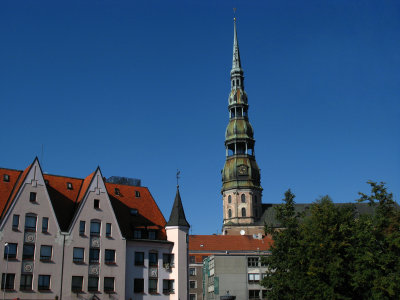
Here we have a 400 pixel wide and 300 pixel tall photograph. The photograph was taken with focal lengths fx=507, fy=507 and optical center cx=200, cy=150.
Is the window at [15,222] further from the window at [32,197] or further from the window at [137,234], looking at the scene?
the window at [137,234]

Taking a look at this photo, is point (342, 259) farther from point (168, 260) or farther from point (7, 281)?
point (7, 281)

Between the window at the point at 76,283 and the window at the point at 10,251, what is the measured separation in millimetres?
7174

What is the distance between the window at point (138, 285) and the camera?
205 ft

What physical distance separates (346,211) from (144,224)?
2614cm

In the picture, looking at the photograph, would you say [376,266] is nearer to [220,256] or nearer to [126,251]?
[126,251]

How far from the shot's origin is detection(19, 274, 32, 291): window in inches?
2170

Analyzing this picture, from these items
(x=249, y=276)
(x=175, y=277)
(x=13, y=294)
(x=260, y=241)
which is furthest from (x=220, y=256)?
(x=13, y=294)

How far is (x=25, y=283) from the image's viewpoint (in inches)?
2186

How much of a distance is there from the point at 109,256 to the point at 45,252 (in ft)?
25.2

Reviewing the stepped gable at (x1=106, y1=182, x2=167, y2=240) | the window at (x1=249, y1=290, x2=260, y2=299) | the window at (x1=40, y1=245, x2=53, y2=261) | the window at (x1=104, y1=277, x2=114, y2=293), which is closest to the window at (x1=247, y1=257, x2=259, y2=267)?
the window at (x1=249, y1=290, x2=260, y2=299)

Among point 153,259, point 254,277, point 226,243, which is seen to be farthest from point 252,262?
point 153,259

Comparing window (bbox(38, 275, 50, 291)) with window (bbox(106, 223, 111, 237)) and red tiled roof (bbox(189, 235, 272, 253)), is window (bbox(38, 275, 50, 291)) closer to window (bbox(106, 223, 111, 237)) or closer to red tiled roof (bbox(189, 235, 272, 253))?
window (bbox(106, 223, 111, 237))

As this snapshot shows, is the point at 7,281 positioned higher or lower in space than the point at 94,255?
lower

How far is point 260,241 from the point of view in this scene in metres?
117
